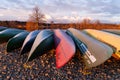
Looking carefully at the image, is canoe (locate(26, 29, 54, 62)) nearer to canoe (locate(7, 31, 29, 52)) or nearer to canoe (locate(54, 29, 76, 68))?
canoe (locate(54, 29, 76, 68))

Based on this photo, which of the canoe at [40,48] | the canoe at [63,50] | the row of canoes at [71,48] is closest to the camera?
the canoe at [63,50]

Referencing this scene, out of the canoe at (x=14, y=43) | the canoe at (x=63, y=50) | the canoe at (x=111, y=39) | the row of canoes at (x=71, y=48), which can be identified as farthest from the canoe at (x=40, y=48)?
the canoe at (x=111, y=39)

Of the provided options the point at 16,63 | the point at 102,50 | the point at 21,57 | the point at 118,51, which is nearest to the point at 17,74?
the point at 16,63

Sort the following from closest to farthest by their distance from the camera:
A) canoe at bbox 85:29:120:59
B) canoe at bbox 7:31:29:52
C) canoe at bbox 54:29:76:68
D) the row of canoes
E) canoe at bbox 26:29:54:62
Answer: canoe at bbox 54:29:76:68
the row of canoes
canoe at bbox 26:29:54:62
canoe at bbox 85:29:120:59
canoe at bbox 7:31:29:52

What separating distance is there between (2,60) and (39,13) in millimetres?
17829

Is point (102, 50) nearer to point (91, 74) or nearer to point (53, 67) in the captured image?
point (91, 74)

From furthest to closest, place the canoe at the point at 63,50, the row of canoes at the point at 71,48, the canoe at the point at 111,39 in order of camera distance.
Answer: the canoe at the point at 111,39, the row of canoes at the point at 71,48, the canoe at the point at 63,50

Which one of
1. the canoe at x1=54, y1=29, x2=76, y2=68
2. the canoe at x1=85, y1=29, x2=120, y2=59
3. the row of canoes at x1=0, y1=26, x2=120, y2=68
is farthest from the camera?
the canoe at x1=85, y1=29, x2=120, y2=59

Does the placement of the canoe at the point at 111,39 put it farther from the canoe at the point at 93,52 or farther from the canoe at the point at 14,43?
the canoe at the point at 14,43

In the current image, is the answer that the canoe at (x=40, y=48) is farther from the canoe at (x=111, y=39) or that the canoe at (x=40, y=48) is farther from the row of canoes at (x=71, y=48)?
the canoe at (x=111, y=39)

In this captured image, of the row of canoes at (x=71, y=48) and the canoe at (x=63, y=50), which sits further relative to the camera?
the row of canoes at (x=71, y=48)

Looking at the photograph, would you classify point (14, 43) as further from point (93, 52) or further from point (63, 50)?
point (93, 52)

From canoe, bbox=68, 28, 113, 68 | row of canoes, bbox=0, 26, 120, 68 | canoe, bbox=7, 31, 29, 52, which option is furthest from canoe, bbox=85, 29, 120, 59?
canoe, bbox=7, 31, 29, 52

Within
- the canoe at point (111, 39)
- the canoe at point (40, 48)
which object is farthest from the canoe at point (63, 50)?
the canoe at point (111, 39)
